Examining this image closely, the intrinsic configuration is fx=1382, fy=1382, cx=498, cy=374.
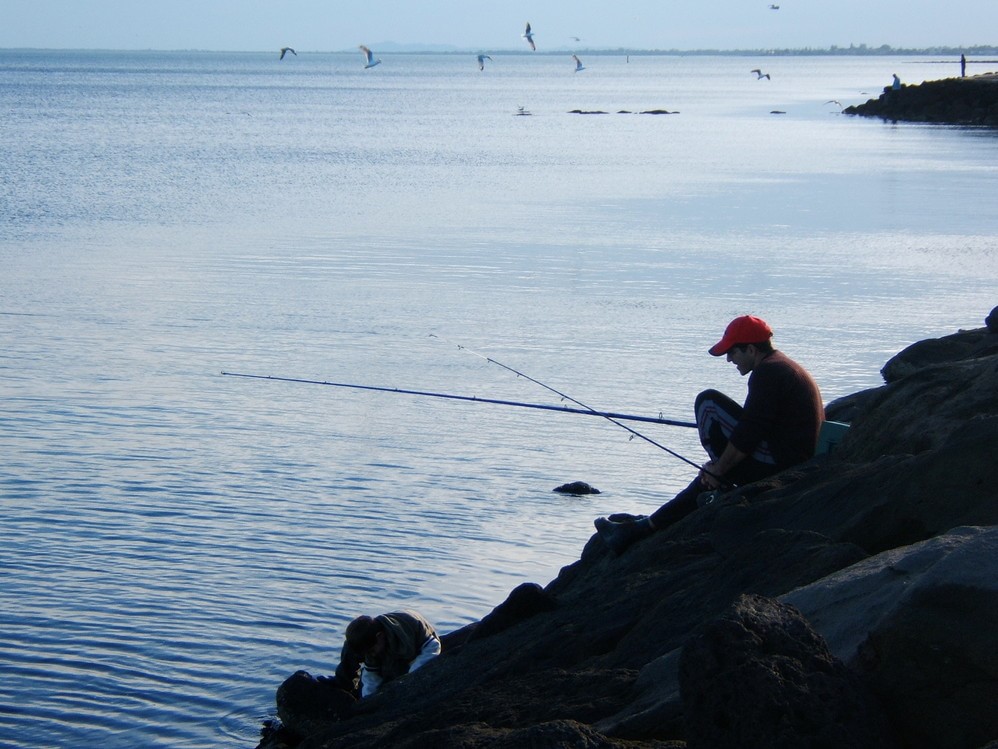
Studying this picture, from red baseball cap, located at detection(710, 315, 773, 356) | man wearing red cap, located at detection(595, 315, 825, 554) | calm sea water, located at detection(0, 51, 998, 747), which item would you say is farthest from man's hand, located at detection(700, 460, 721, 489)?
calm sea water, located at detection(0, 51, 998, 747)

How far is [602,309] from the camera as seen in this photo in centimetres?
1366

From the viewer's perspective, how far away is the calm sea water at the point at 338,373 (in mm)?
6184

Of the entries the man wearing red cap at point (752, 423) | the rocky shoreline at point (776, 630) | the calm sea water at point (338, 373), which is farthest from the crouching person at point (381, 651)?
the man wearing red cap at point (752, 423)

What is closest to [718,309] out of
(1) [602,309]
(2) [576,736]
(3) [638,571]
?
(1) [602,309]

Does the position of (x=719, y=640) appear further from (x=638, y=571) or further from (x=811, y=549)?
(x=638, y=571)

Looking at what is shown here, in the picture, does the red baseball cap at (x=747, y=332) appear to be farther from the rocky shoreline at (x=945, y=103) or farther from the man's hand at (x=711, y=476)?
the rocky shoreline at (x=945, y=103)

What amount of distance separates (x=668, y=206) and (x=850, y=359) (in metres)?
12.8

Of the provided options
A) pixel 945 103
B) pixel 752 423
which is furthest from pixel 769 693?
pixel 945 103

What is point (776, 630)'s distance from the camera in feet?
9.58

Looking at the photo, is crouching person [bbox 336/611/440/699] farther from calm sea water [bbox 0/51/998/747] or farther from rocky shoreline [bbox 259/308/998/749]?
calm sea water [bbox 0/51/998/747]

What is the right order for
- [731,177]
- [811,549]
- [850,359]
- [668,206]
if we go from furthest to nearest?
[731,177]
[668,206]
[850,359]
[811,549]

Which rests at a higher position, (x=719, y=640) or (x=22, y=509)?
(x=719, y=640)

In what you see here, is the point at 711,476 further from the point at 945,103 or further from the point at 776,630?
the point at 945,103

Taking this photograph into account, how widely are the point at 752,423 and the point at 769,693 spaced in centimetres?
293
